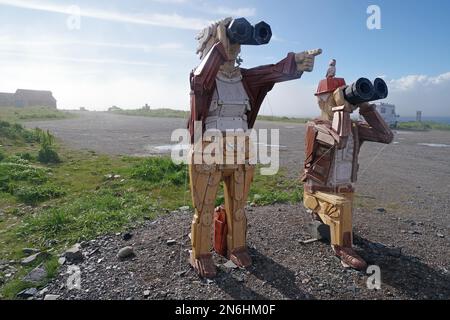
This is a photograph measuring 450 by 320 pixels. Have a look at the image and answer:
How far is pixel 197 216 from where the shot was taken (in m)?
4.06

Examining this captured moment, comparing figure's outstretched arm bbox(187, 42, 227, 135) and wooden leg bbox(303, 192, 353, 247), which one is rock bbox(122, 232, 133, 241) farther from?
wooden leg bbox(303, 192, 353, 247)

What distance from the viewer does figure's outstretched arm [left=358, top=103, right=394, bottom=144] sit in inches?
167

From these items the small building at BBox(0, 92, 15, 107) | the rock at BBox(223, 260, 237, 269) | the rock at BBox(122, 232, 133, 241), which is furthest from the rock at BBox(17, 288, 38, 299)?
the small building at BBox(0, 92, 15, 107)

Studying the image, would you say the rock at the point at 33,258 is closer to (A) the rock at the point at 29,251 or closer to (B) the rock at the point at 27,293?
(A) the rock at the point at 29,251

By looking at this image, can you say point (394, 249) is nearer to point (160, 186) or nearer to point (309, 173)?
point (309, 173)

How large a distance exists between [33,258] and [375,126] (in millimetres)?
4893

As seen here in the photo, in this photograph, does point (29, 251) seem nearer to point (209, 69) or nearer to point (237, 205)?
point (237, 205)

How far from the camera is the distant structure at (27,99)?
48281 mm

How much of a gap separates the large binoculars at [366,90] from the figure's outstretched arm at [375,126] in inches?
14.9

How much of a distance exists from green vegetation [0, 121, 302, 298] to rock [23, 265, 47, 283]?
0.28ft

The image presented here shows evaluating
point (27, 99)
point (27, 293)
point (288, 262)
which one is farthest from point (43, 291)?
point (27, 99)
